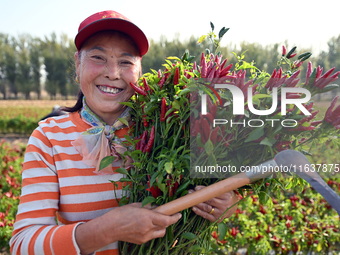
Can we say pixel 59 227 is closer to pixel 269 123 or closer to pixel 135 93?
pixel 135 93

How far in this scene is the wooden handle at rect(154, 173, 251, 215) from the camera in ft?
3.03

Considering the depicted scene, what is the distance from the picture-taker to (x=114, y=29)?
4.01ft

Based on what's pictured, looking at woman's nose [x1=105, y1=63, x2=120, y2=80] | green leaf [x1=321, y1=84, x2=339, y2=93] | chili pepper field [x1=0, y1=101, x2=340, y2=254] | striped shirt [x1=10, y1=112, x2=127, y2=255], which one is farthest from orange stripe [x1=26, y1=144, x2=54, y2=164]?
chili pepper field [x1=0, y1=101, x2=340, y2=254]

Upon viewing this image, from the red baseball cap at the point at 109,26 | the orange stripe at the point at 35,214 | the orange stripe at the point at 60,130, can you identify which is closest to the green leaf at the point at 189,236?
the orange stripe at the point at 35,214

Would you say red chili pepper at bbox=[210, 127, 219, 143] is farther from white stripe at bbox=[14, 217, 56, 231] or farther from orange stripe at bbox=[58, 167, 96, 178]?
white stripe at bbox=[14, 217, 56, 231]

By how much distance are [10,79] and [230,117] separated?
3353cm

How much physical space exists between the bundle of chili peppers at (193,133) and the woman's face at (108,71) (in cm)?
11

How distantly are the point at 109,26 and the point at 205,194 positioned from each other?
686 millimetres

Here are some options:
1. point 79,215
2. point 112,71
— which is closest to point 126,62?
point 112,71

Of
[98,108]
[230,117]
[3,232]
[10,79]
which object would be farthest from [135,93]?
[10,79]

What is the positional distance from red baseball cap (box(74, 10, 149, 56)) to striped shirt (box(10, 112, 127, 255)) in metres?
0.34

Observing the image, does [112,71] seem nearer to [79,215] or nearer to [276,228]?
[79,215]

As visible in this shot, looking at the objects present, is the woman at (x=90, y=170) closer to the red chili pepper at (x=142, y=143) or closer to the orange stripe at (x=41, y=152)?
the orange stripe at (x=41, y=152)

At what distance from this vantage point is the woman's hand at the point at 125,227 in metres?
0.96
